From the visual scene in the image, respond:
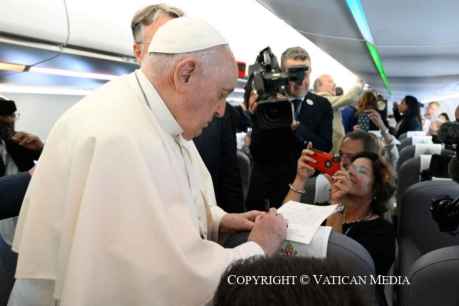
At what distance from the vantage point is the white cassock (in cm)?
106

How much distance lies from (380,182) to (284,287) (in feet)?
5.79

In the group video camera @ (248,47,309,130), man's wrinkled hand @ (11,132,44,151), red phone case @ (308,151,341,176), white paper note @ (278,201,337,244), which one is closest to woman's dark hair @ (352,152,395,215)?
red phone case @ (308,151,341,176)

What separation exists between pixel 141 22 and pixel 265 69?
0.81 metres

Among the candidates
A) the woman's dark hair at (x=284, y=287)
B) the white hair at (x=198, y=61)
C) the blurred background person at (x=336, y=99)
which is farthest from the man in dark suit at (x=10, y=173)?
the blurred background person at (x=336, y=99)

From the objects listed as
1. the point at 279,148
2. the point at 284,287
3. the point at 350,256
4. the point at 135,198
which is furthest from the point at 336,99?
the point at 284,287

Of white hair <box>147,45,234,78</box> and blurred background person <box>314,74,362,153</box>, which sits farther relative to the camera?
blurred background person <box>314,74,362,153</box>

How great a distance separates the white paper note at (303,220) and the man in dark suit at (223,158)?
0.75m

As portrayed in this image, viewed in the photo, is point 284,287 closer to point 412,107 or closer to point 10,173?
point 10,173

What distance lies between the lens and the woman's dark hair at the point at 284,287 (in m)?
0.78

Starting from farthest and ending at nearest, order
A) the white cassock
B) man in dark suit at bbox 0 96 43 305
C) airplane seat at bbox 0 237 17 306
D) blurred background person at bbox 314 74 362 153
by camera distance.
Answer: blurred background person at bbox 314 74 362 153
man in dark suit at bbox 0 96 43 305
airplane seat at bbox 0 237 17 306
the white cassock

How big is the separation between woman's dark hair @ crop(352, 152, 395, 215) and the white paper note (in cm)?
96

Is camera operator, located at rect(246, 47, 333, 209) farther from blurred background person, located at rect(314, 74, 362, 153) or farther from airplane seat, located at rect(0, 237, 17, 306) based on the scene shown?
airplane seat, located at rect(0, 237, 17, 306)

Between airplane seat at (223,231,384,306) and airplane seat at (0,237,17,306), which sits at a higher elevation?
airplane seat at (223,231,384,306)

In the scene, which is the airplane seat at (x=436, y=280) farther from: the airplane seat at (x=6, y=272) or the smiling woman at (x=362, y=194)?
the airplane seat at (x=6, y=272)
